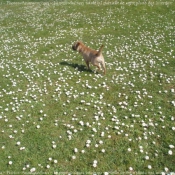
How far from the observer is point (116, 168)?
780 centimetres

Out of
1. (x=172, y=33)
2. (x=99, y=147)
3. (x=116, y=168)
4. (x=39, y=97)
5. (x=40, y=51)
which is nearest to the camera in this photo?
(x=116, y=168)

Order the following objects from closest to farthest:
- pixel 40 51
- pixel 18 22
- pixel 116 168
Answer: pixel 116 168 < pixel 40 51 < pixel 18 22

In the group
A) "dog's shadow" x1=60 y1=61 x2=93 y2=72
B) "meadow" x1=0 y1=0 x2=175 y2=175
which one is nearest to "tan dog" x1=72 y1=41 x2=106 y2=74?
"meadow" x1=0 y1=0 x2=175 y2=175

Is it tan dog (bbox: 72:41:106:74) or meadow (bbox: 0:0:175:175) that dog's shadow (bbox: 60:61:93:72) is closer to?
meadow (bbox: 0:0:175:175)

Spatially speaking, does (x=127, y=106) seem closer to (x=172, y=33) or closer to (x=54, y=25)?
(x=172, y=33)

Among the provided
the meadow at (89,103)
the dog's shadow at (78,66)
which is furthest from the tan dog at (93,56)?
the dog's shadow at (78,66)

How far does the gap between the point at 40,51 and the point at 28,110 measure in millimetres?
8589

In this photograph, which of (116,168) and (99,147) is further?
(99,147)

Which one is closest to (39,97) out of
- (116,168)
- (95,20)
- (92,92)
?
(92,92)

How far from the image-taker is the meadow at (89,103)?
8.20 meters

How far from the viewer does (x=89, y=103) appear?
11266mm

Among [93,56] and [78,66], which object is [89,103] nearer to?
A: [93,56]

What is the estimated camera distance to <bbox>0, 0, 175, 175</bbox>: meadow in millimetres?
8195

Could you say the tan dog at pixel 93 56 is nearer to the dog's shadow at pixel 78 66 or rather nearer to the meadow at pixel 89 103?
the meadow at pixel 89 103
